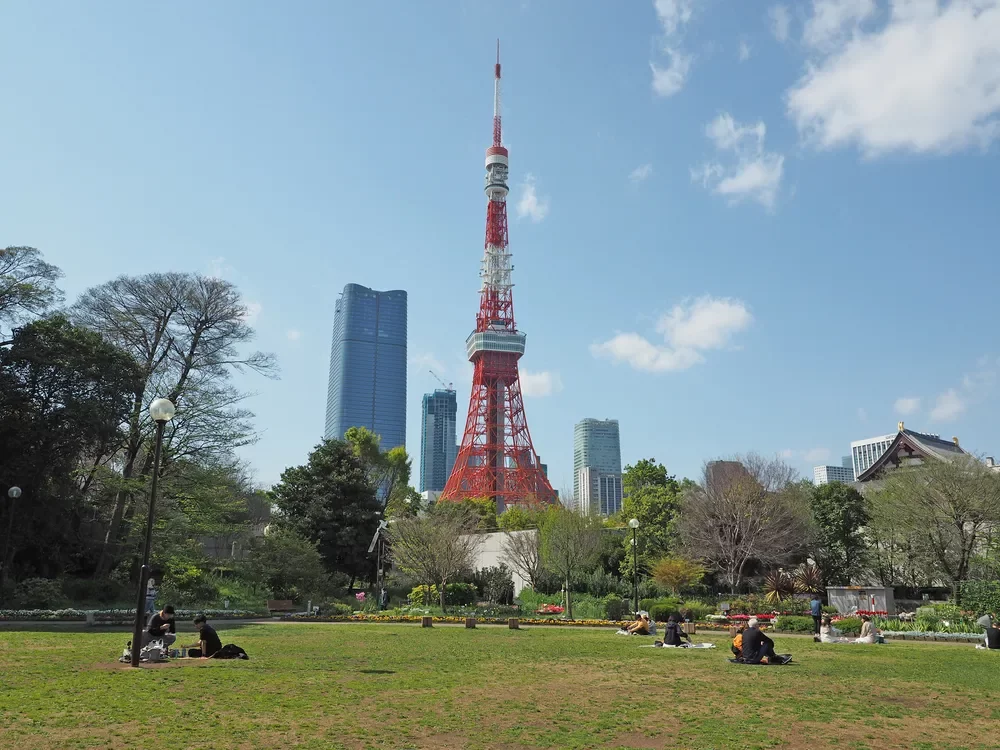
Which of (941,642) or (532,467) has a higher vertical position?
(532,467)

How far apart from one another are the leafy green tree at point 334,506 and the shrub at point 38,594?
13.3 meters

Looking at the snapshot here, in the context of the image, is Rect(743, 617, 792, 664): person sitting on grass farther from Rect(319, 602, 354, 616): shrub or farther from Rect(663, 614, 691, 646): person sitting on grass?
Rect(319, 602, 354, 616): shrub

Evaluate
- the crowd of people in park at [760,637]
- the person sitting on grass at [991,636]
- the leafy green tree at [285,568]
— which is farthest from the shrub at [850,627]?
the leafy green tree at [285,568]

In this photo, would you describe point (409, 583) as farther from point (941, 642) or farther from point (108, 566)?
point (941, 642)

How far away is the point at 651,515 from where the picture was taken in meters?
42.5

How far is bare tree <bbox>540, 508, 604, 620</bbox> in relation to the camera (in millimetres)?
34406

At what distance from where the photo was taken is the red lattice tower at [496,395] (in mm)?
67438

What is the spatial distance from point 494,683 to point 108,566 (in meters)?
28.4

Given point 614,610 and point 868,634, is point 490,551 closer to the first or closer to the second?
point 614,610

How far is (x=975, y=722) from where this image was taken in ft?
29.7

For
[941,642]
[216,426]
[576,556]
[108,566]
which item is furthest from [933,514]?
[108,566]

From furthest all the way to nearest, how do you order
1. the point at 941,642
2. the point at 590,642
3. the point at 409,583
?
the point at 409,583 < the point at 941,642 < the point at 590,642

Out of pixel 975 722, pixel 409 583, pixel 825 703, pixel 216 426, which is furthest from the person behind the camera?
pixel 409 583

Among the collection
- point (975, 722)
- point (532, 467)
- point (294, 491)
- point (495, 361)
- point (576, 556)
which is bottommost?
point (975, 722)
